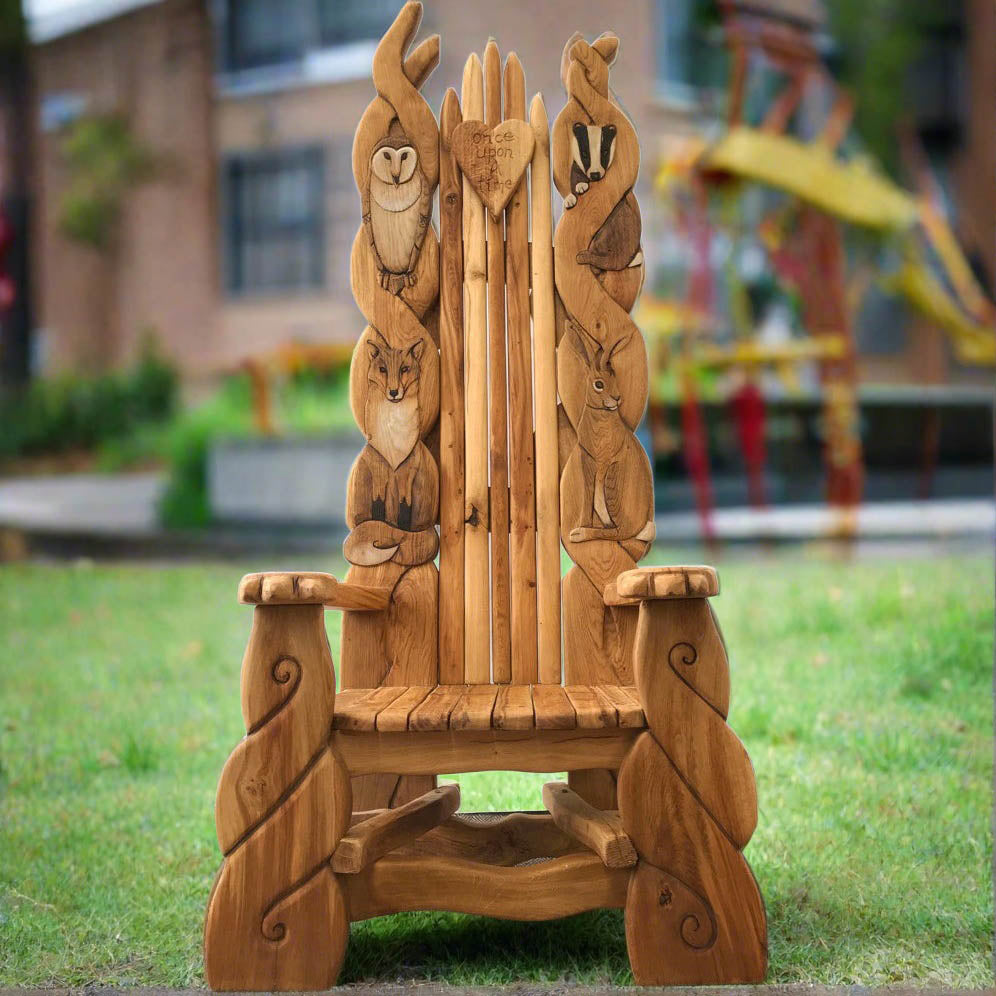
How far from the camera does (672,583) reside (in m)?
1.86

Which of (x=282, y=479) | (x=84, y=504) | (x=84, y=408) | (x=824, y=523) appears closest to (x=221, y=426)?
(x=282, y=479)

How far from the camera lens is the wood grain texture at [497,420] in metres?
2.38

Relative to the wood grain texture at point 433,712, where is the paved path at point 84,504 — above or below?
below

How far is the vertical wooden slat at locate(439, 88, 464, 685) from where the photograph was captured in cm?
236

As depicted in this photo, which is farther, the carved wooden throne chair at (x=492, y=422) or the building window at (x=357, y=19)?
the building window at (x=357, y=19)

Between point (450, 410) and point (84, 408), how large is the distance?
11679 millimetres

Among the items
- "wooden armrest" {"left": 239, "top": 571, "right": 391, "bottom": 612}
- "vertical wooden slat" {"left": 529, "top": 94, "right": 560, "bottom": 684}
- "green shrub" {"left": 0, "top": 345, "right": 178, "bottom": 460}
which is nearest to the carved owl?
"vertical wooden slat" {"left": 529, "top": 94, "right": 560, "bottom": 684}

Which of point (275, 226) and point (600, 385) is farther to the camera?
point (275, 226)

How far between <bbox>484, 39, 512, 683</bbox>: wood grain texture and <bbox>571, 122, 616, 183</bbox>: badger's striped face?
0.59 feet

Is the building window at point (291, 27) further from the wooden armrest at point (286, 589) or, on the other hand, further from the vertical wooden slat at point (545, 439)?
the wooden armrest at point (286, 589)

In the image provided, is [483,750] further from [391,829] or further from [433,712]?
[391,829]

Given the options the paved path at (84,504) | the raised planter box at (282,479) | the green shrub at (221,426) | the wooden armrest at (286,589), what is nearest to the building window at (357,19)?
the green shrub at (221,426)

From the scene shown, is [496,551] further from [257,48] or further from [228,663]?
[257,48]

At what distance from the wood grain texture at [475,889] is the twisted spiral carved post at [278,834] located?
7 centimetres
